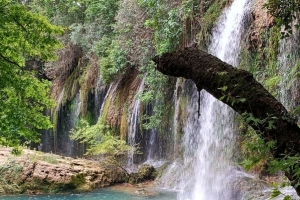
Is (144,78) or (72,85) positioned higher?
(72,85)

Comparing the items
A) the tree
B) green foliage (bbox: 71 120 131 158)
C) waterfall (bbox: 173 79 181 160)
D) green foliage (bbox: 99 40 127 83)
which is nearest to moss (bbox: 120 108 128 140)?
green foliage (bbox: 71 120 131 158)

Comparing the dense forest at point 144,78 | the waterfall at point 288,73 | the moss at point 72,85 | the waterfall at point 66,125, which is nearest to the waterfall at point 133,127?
the dense forest at point 144,78

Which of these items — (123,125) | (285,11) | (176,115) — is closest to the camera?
(285,11)

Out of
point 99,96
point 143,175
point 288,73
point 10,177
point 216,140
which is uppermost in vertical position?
point 99,96

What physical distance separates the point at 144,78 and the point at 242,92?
480 inches

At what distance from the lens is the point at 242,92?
2656mm

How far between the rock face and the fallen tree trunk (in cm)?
919

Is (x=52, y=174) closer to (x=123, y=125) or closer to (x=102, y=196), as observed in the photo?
(x=102, y=196)

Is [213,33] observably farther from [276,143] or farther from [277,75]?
[276,143]

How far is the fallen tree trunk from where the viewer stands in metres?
2.48

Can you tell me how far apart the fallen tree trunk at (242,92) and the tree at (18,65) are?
3977mm

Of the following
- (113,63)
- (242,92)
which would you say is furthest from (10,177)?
(242,92)

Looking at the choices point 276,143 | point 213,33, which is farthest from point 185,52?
point 213,33

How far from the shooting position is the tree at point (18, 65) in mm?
6129
